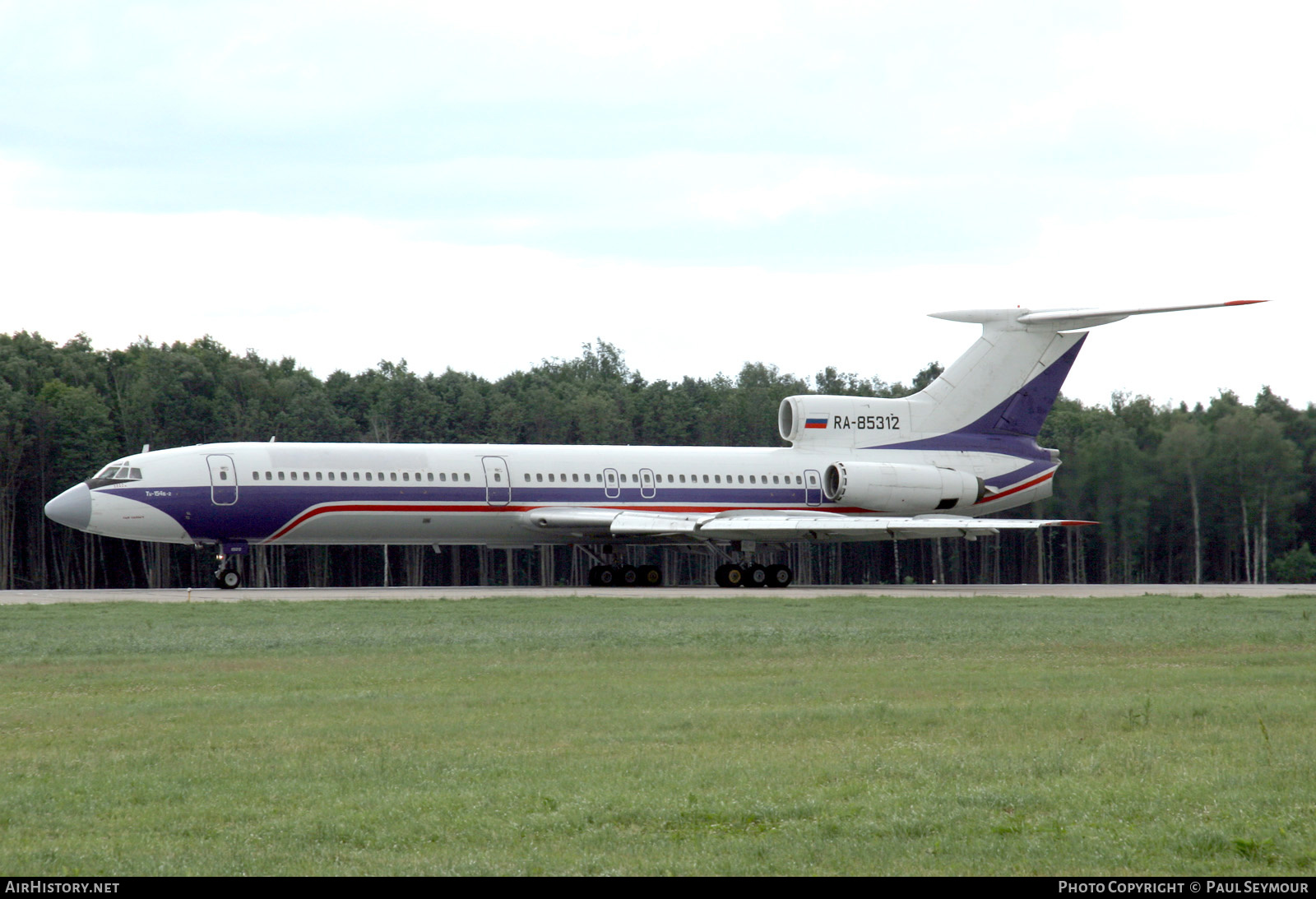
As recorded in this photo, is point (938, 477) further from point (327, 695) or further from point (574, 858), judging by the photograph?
point (574, 858)

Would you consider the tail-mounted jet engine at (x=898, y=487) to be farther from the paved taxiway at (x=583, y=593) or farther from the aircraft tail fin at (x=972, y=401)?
the paved taxiway at (x=583, y=593)

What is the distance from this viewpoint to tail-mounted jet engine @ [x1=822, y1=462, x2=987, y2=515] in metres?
37.8

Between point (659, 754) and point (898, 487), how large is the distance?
29069 millimetres

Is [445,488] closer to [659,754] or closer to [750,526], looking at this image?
[750,526]

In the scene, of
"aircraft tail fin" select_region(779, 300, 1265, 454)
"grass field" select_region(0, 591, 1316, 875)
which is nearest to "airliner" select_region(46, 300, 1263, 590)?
"aircraft tail fin" select_region(779, 300, 1265, 454)

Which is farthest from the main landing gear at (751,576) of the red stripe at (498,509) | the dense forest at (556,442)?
the dense forest at (556,442)

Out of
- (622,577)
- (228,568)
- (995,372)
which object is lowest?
(622,577)

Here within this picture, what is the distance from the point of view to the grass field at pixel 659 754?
706 centimetres

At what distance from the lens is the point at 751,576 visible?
121 feet

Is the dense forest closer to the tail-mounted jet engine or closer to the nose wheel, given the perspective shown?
the tail-mounted jet engine

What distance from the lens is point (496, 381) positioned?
78188 millimetres

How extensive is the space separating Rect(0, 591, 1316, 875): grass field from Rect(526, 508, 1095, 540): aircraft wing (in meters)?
16.0

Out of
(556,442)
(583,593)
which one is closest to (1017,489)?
(583,593)

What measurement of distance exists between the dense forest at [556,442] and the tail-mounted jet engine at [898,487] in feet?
22.5
